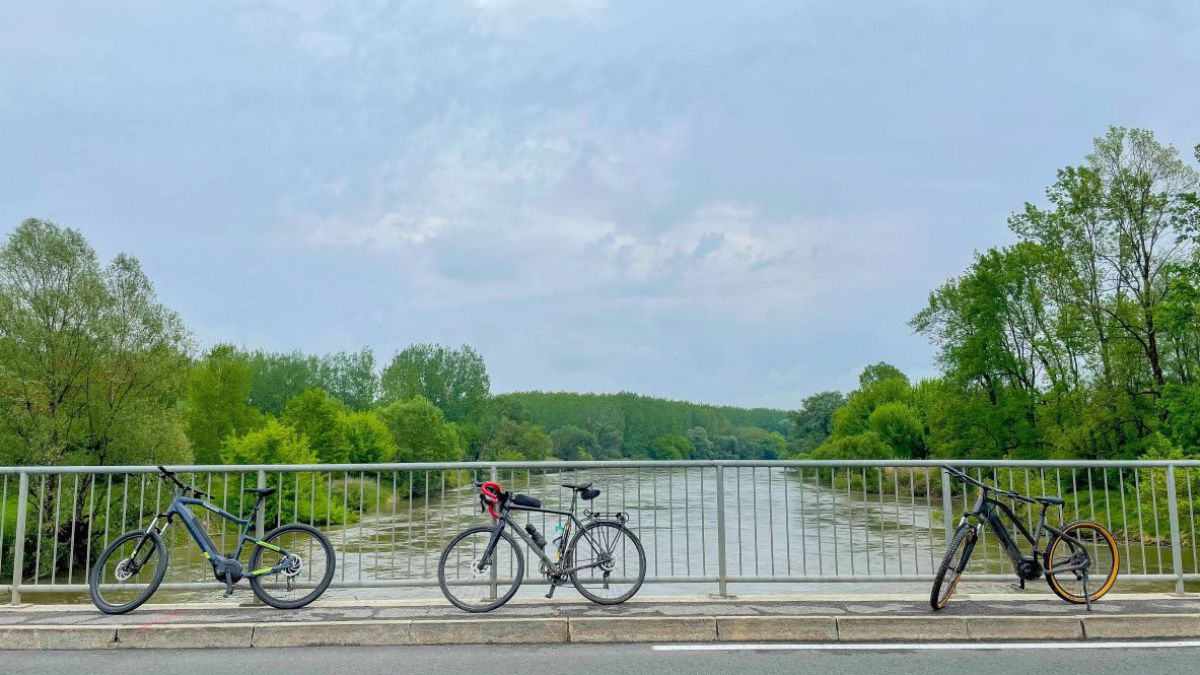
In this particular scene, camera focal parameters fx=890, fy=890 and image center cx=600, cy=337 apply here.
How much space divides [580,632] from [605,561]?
951 mm

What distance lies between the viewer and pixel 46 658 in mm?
6188

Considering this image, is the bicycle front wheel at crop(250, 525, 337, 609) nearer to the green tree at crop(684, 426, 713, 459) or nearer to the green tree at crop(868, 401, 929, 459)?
the green tree at crop(868, 401, 929, 459)

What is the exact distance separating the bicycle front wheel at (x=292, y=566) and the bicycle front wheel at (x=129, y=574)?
2.56 ft

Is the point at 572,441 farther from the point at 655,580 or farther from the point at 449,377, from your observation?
the point at 655,580

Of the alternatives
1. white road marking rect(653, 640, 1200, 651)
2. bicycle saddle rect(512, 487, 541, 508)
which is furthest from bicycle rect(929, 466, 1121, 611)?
bicycle saddle rect(512, 487, 541, 508)

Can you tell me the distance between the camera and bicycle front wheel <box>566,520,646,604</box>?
292 inches

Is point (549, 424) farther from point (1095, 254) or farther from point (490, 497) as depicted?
point (490, 497)

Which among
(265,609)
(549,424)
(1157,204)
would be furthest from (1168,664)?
(549,424)

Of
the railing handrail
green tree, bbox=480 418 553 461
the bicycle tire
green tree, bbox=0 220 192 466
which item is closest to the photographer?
the bicycle tire

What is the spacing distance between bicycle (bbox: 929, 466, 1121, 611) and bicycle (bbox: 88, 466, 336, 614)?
16.7ft

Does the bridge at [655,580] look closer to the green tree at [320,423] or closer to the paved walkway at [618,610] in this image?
the paved walkway at [618,610]

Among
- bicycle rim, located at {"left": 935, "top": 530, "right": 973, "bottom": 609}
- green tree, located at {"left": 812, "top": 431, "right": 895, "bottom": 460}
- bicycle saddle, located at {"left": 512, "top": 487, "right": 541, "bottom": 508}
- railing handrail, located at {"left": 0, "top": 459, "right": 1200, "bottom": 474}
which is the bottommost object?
bicycle rim, located at {"left": 935, "top": 530, "right": 973, "bottom": 609}

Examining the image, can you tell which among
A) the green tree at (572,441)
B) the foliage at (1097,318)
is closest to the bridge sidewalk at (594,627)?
the foliage at (1097,318)

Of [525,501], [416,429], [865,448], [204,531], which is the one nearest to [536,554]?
[525,501]
